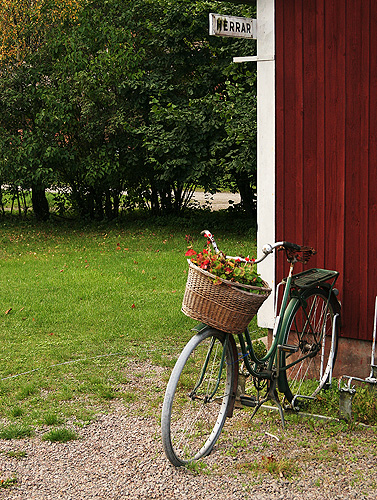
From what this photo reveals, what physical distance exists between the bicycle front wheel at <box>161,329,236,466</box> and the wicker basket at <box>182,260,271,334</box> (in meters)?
0.15

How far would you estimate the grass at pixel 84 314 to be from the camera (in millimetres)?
5320

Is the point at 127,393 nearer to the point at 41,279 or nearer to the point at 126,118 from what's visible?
the point at 41,279

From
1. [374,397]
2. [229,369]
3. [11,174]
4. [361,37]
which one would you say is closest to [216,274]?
[229,369]

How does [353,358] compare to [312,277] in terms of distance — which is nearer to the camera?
[312,277]

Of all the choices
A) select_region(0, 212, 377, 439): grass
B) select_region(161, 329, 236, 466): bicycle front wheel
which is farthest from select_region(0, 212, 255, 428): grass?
select_region(161, 329, 236, 466): bicycle front wheel

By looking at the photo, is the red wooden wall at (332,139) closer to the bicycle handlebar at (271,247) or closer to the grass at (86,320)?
the bicycle handlebar at (271,247)

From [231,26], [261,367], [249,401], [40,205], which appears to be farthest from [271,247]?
[40,205]

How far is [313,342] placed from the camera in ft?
17.2

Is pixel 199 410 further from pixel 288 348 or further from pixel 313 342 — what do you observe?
pixel 313 342

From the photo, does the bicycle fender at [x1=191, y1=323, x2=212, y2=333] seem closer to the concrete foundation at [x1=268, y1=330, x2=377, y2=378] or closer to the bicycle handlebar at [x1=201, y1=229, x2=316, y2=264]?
the bicycle handlebar at [x1=201, y1=229, x2=316, y2=264]

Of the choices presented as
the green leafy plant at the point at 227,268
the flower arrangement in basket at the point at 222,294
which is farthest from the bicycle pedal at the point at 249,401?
the green leafy plant at the point at 227,268

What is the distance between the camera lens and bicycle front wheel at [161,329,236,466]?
3.80m

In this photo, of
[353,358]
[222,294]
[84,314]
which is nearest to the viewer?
[222,294]

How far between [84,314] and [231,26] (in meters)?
3.95
